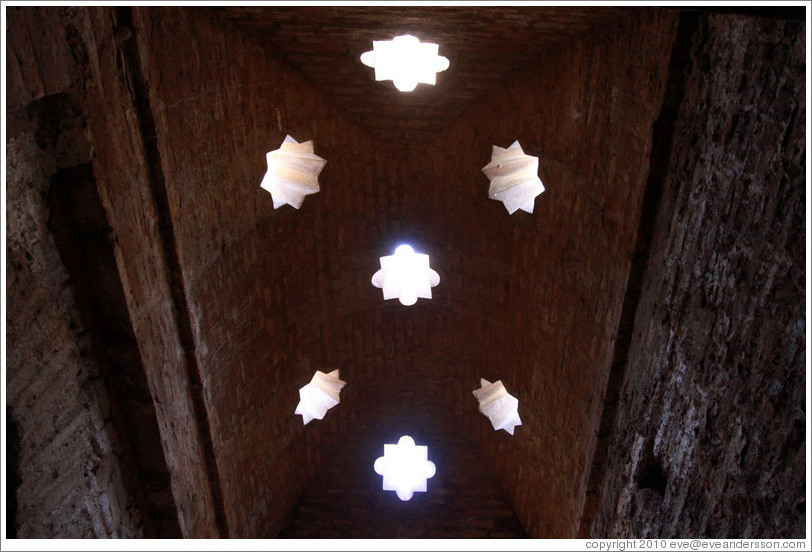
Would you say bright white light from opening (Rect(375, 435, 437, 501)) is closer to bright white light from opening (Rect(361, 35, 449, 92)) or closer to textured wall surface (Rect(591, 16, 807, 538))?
textured wall surface (Rect(591, 16, 807, 538))

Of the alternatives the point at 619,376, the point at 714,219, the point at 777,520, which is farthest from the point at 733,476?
the point at 619,376

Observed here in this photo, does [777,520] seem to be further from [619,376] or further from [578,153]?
[578,153]

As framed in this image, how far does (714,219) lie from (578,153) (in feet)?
5.26

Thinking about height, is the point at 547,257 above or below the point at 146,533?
above

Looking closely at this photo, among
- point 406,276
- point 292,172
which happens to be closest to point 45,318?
point 292,172

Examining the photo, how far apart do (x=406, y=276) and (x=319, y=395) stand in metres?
1.34

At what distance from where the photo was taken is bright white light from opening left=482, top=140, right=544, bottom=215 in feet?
22.4

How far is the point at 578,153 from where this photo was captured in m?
6.09

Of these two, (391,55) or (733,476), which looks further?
(391,55)

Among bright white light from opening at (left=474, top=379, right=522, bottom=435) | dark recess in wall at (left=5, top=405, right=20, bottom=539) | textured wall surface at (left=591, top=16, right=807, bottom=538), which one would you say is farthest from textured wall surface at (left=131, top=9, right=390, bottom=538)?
textured wall surface at (left=591, top=16, right=807, bottom=538)

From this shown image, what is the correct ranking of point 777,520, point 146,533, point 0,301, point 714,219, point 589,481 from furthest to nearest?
point 589,481, point 146,533, point 714,219, point 0,301, point 777,520

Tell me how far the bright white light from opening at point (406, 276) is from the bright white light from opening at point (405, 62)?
1.72 m

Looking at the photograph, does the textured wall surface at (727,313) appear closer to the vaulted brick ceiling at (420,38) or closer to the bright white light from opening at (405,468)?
the vaulted brick ceiling at (420,38)

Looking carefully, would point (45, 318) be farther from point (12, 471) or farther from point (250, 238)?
point (250, 238)
